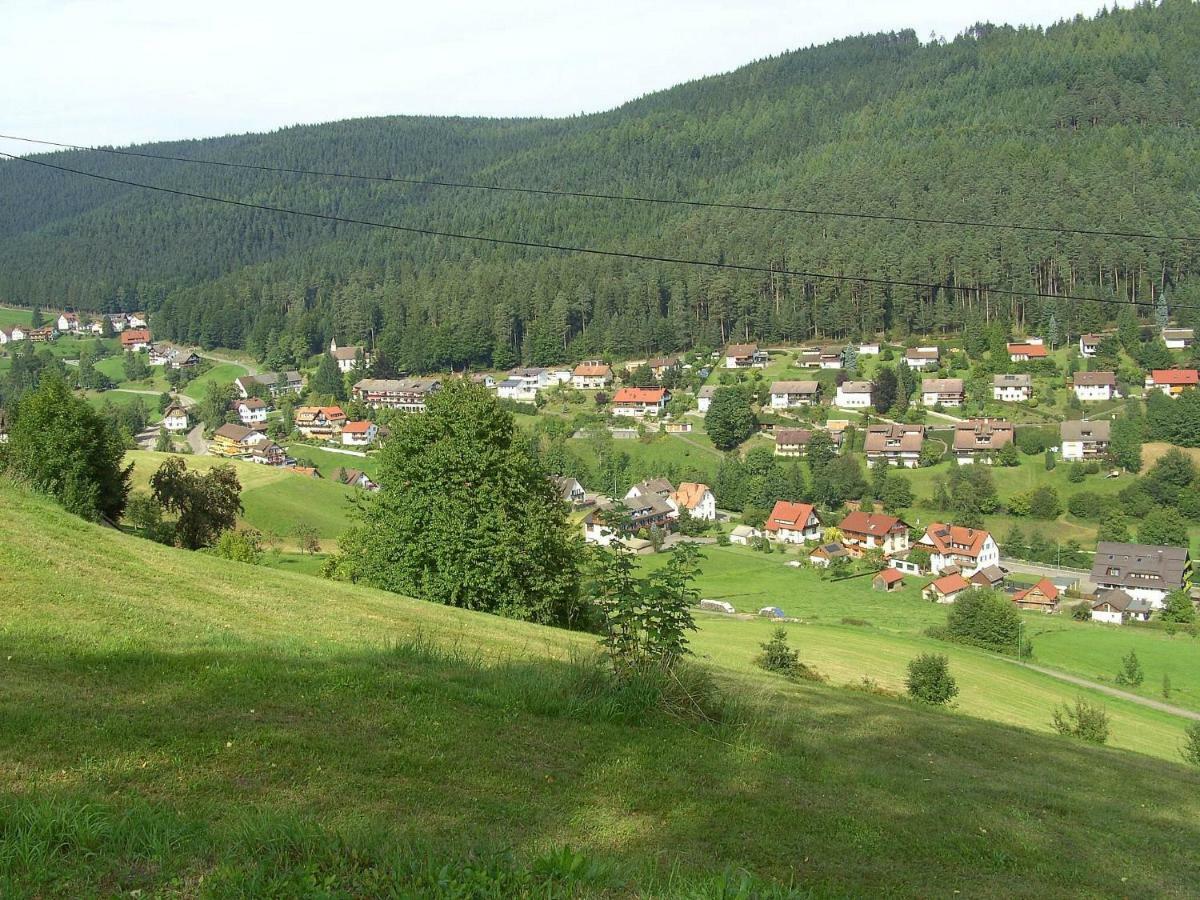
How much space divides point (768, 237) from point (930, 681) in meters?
113

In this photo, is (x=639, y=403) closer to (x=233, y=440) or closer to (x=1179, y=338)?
(x=233, y=440)

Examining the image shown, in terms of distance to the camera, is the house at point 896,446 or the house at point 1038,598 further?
the house at point 896,446

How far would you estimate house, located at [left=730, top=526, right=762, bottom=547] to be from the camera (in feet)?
213

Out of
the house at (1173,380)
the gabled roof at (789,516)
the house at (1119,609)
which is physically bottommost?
the house at (1119,609)

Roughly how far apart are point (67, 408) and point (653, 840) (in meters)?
28.0

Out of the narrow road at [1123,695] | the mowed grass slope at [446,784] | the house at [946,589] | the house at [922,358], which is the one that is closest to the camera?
the mowed grass slope at [446,784]

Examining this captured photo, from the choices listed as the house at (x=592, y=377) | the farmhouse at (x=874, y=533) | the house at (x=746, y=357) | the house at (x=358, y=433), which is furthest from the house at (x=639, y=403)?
the farmhouse at (x=874, y=533)

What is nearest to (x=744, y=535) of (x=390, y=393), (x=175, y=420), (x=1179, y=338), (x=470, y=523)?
(x=470, y=523)

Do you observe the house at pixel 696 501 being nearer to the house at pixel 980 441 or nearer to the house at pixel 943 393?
the house at pixel 980 441

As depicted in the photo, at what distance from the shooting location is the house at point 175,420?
9631 centimetres

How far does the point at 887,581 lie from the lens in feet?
180

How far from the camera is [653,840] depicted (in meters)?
5.30

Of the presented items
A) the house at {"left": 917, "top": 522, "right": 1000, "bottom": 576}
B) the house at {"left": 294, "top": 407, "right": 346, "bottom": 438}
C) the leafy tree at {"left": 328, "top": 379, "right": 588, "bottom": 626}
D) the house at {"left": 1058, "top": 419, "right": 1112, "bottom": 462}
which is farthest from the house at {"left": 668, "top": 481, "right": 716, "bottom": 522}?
the leafy tree at {"left": 328, "top": 379, "right": 588, "bottom": 626}

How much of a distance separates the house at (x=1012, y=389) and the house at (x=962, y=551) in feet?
90.7
